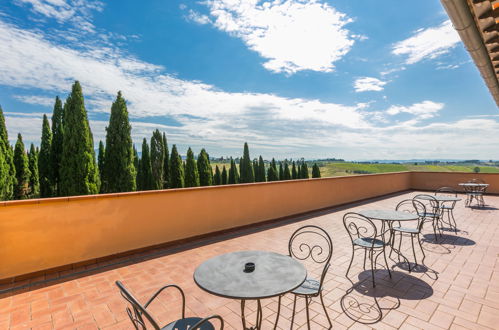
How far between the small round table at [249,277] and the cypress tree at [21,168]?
17897mm

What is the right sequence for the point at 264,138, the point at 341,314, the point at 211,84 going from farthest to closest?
the point at 264,138 → the point at 211,84 → the point at 341,314

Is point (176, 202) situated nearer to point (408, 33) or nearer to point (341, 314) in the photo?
point (341, 314)

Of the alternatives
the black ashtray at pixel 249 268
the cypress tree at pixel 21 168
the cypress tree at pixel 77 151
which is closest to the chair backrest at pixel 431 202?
the black ashtray at pixel 249 268

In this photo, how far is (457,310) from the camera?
2506 mm

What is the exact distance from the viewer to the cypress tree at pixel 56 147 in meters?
11.8

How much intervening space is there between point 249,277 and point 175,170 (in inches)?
855

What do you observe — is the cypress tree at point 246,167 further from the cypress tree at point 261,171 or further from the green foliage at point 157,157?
the green foliage at point 157,157

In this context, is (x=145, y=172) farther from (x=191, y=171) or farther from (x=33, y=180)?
(x=33, y=180)

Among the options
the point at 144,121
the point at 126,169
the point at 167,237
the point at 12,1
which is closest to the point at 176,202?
the point at 167,237

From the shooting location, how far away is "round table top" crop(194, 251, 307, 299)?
154cm

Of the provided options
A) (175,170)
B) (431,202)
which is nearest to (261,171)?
(175,170)

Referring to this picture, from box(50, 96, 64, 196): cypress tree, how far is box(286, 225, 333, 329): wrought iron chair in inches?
473

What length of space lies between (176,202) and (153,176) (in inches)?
715

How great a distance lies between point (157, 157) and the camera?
21.7m
